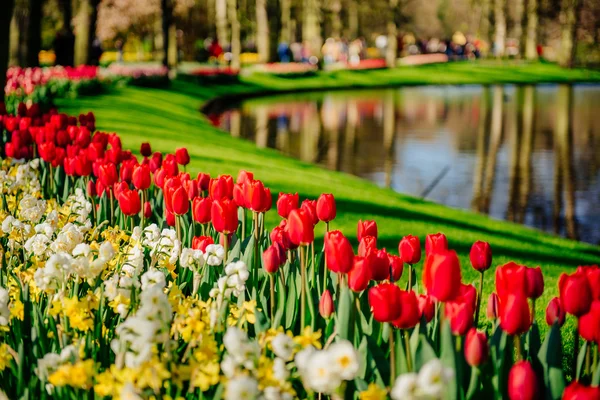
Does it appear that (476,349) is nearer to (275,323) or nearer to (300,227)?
(275,323)

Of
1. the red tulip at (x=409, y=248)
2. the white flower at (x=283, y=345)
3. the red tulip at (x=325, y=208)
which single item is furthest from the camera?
the red tulip at (x=325, y=208)

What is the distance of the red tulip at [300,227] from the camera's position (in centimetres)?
313

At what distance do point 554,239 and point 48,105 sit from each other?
8606 mm

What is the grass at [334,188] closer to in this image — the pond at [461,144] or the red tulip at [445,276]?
the pond at [461,144]

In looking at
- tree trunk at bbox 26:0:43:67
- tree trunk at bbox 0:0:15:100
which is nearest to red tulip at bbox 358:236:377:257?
tree trunk at bbox 0:0:15:100

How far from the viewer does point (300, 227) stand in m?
3.14

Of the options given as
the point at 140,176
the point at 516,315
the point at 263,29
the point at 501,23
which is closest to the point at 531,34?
the point at 501,23

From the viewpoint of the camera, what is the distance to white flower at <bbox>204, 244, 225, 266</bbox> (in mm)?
3361

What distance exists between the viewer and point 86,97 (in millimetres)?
19922

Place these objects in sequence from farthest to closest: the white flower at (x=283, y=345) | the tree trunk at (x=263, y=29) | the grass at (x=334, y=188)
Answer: the tree trunk at (x=263, y=29) → the grass at (x=334, y=188) → the white flower at (x=283, y=345)

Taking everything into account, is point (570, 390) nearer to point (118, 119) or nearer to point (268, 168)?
point (268, 168)

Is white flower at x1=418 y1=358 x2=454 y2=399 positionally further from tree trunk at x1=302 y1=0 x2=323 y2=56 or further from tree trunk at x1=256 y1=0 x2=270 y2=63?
tree trunk at x1=302 y1=0 x2=323 y2=56

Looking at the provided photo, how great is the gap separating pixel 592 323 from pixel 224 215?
1.54 metres

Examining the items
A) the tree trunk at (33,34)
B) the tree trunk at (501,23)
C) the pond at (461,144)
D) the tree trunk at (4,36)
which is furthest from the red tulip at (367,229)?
the tree trunk at (501,23)
